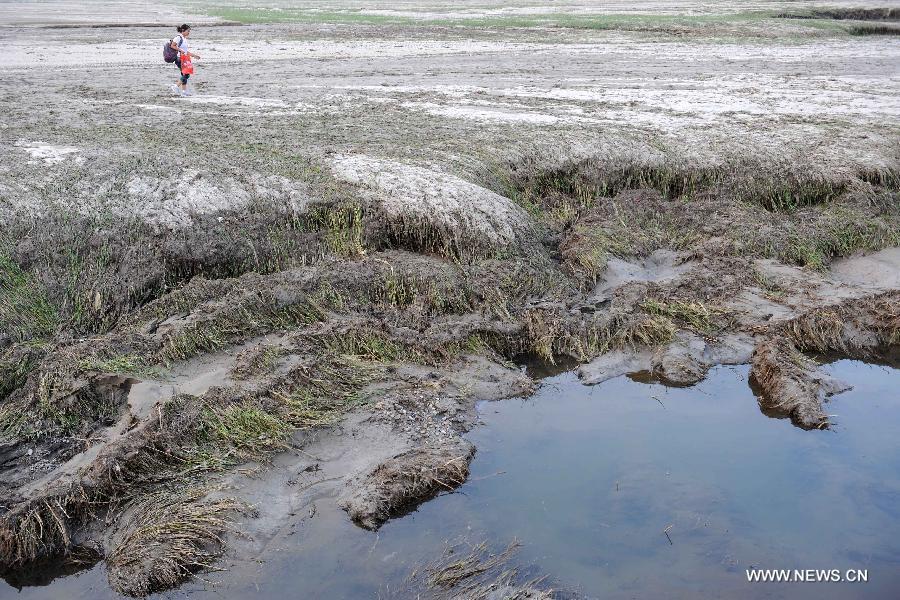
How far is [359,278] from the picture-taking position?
904 cm

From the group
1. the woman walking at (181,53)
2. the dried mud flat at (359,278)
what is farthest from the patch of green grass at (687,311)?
the woman walking at (181,53)

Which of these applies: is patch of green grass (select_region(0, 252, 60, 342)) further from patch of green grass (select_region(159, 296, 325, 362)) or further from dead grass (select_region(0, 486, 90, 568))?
dead grass (select_region(0, 486, 90, 568))

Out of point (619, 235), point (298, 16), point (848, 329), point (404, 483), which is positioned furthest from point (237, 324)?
point (298, 16)

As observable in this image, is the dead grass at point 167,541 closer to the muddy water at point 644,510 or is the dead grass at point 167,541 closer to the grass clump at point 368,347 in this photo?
the muddy water at point 644,510

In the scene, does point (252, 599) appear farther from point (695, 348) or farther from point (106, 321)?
point (695, 348)

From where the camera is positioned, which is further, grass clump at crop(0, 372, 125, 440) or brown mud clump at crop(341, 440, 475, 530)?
grass clump at crop(0, 372, 125, 440)

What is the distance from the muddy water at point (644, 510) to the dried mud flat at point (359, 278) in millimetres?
266

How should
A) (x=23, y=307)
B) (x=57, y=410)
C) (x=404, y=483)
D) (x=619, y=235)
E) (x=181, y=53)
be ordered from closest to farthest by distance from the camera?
1. (x=404, y=483)
2. (x=57, y=410)
3. (x=23, y=307)
4. (x=619, y=235)
5. (x=181, y=53)

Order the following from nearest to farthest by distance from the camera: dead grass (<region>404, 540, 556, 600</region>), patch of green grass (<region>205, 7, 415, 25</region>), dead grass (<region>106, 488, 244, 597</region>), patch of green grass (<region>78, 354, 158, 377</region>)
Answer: dead grass (<region>404, 540, 556, 600</region>) < dead grass (<region>106, 488, 244, 597</region>) < patch of green grass (<region>78, 354, 158, 377</region>) < patch of green grass (<region>205, 7, 415, 25</region>)

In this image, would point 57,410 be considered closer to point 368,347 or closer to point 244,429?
point 244,429

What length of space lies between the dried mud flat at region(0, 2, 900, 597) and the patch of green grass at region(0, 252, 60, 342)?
3 cm

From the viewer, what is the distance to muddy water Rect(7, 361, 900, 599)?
17.8 ft

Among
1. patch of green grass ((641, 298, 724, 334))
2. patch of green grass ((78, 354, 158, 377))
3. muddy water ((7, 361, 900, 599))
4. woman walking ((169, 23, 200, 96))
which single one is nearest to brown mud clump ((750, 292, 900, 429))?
muddy water ((7, 361, 900, 599))

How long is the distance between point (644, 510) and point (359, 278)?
433 centimetres
